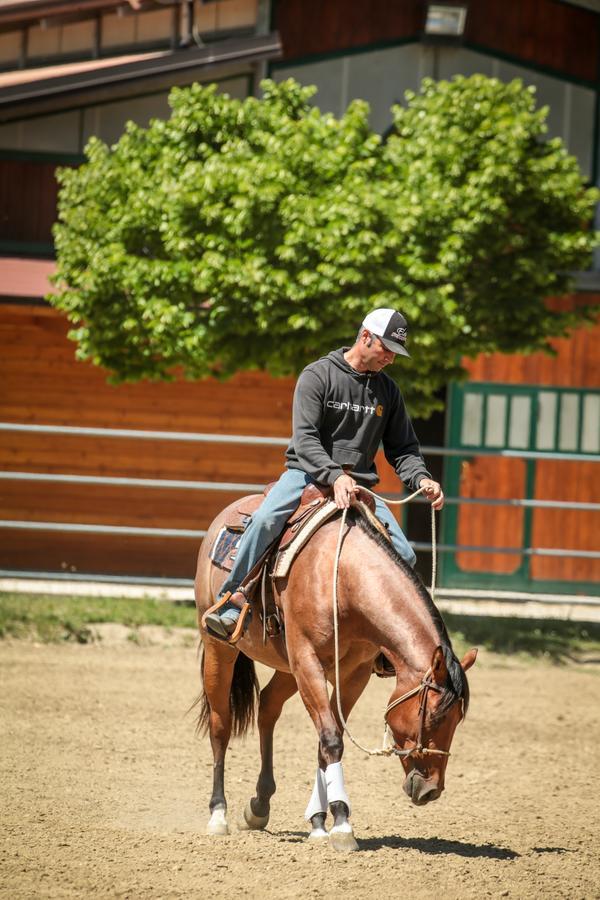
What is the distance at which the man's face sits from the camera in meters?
5.36

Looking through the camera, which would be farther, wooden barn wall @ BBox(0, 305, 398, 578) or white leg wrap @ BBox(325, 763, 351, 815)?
wooden barn wall @ BBox(0, 305, 398, 578)

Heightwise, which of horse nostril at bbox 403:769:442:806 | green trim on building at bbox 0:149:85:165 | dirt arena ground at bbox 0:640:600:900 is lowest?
dirt arena ground at bbox 0:640:600:900

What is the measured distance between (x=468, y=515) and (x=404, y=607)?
1049 centimetres

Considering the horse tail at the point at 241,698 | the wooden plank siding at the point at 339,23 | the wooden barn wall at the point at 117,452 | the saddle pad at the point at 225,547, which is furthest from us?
the wooden barn wall at the point at 117,452

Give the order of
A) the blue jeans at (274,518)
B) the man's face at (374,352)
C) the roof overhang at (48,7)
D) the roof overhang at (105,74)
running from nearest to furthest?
the man's face at (374,352), the blue jeans at (274,518), the roof overhang at (105,74), the roof overhang at (48,7)

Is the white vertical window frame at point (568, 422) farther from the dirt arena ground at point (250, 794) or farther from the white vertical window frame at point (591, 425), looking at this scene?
the dirt arena ground at point (250, 794)

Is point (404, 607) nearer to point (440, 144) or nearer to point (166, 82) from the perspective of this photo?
point (440, 144)

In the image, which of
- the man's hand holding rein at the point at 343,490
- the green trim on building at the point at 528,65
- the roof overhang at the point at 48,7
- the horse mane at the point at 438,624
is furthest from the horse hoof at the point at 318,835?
the green trim on building at the point at 528,65

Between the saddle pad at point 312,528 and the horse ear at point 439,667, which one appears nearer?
the horse ear at point 439,667

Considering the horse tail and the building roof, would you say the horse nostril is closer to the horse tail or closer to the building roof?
the horse tail

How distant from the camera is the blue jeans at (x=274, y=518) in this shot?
18.2 feet

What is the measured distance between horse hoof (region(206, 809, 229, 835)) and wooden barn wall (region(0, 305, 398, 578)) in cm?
948

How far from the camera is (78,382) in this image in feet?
49.8

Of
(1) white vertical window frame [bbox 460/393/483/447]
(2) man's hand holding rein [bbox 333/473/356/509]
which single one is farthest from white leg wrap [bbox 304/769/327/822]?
(1) white vertical window frame [bbox 460/393/483/447]
